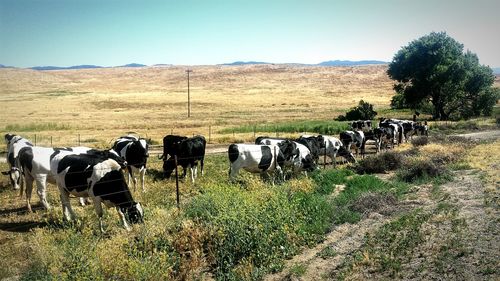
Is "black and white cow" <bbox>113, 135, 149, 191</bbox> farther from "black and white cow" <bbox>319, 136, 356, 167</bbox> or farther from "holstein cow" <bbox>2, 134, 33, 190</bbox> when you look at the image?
"black and white cow" <bbox>319, 136, 356, 167</bbox>

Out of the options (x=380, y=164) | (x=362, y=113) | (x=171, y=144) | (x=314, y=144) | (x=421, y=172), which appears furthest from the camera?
(x=362, y=113)

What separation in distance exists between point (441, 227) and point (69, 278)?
25.3 ft

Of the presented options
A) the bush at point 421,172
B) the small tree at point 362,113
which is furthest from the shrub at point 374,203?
the small tree at point 362,113

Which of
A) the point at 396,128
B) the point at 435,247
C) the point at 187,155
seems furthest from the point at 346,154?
the point at 435,247

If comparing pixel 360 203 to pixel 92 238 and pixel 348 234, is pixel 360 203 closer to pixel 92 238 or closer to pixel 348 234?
pixel 348 234

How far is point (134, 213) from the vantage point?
31.1 feet

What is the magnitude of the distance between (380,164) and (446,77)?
30553 millimetres

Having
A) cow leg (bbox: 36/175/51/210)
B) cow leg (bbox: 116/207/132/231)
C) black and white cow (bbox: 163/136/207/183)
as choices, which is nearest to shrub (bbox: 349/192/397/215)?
cow leg (bbox: 116/207/132/231)

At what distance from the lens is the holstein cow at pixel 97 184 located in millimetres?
9539

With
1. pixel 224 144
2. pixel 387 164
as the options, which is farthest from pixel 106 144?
pixel 387 164

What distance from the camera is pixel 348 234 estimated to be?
9539 millimetres

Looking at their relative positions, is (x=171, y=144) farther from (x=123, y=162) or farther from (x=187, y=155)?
(x=123, y=162)

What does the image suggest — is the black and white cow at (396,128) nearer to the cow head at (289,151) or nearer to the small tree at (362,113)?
the cow head at (289,151)

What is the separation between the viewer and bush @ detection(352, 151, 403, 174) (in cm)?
1673
